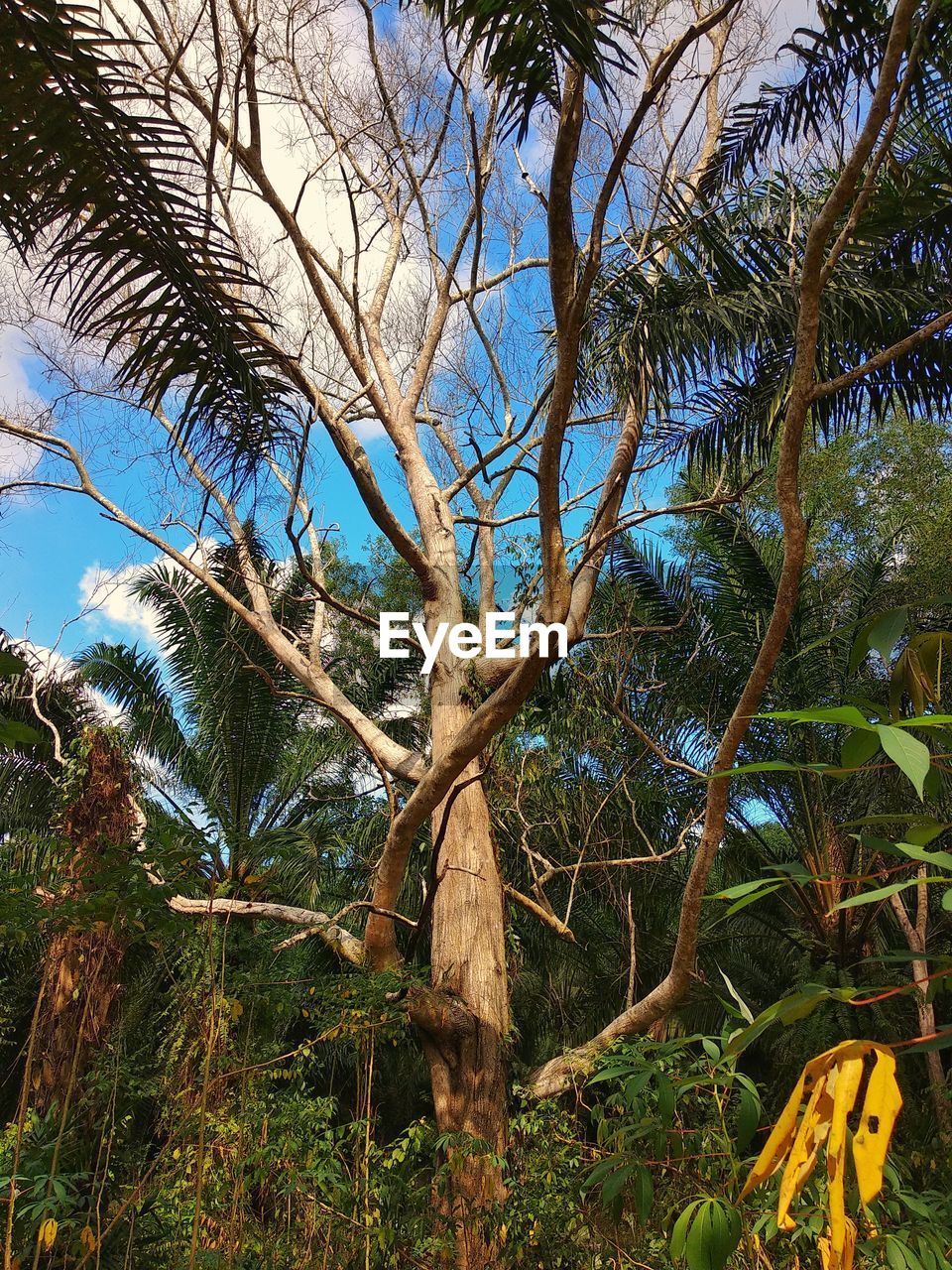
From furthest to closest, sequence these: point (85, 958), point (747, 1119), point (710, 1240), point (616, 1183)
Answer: point (85, 958)
point (616, 1183)
point (747, 1119)
point (710, 1240)

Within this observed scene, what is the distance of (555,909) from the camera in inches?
418

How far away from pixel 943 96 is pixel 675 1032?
7281 mm

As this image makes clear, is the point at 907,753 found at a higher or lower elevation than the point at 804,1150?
higher

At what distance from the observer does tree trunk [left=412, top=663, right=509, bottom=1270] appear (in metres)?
5.23

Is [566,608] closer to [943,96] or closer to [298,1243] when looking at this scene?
[298,1243]

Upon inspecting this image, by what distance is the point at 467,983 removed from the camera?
5.59 metres

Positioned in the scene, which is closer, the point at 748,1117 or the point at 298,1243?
the point at 748,1117

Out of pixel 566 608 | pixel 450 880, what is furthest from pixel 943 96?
pixel 450 880

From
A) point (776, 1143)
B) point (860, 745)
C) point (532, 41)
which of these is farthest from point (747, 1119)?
point (532, 41)

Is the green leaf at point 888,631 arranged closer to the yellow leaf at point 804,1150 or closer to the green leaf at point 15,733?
the yellow leaf at point 804,1150

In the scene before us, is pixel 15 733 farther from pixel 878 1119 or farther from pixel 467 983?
pixel 467 983

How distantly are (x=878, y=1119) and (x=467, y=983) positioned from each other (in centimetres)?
507

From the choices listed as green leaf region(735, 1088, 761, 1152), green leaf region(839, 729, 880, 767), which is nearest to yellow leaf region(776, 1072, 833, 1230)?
green leaf region(839, 729, 880, 767)

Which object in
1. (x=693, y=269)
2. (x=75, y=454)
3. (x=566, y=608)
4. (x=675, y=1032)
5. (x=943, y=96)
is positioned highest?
(x=943, y=96)
